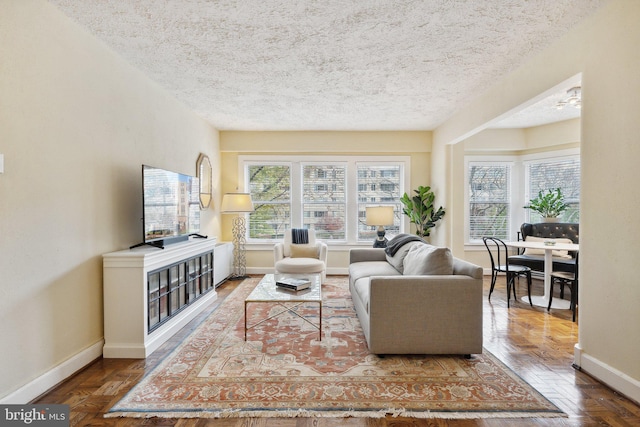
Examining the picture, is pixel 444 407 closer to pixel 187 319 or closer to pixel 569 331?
pixel 569 331

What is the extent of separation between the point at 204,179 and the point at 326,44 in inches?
124

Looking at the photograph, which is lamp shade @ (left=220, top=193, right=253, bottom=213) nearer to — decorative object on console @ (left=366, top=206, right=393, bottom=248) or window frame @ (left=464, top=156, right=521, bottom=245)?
decorative object on console @ (left=366, top=206, right=393, bottom=248)

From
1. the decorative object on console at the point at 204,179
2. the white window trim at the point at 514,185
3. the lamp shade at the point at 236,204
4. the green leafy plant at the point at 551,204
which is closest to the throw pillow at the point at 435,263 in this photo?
the lamp shade at the point at 236,204

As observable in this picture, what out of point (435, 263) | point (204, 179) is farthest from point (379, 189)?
point (435, 263)

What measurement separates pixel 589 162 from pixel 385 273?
2.02 metres

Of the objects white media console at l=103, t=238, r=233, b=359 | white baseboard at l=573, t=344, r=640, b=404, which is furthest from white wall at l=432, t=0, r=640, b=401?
white media console at l=103, t=238, r=233, b=359

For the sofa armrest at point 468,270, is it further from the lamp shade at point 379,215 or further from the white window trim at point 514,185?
the white window trim at point 514,185

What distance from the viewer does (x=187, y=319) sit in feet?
11.0

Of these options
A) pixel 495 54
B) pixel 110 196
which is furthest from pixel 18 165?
pixel 495 54

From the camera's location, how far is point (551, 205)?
522 centimetres

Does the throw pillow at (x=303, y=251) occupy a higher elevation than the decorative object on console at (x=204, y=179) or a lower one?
lower

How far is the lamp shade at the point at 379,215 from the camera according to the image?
4703mm

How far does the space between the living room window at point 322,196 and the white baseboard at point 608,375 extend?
373 centimetres

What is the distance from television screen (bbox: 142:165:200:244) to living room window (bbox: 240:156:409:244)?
2084 mm
